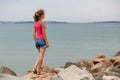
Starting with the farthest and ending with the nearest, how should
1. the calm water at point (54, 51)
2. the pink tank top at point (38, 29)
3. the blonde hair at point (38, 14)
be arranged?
the calm water at point (54, 51), the pink tank top at point (38, 29), the blonde hair at point (38, 14)

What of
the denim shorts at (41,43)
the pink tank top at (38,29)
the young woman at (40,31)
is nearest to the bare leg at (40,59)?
the young woman at (40,31)

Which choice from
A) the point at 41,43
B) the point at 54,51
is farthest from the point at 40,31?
the point at 54,51

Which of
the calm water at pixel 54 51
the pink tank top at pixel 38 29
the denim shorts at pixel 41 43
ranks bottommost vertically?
the calm water at pixel 54 51

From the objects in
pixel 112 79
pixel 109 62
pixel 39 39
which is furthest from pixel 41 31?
pixel 109 62

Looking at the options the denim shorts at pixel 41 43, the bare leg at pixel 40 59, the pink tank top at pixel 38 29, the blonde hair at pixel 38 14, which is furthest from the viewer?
the bare leg at pixel 40 59

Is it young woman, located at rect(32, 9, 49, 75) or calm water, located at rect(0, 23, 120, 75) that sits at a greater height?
young woman, located at rect(32, 9, 49, 75)

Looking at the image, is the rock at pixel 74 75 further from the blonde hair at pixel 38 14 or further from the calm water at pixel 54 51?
the calm water at pixel 54 51

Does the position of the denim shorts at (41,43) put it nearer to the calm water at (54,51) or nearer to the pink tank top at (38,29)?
the pink tank top at (38,29)

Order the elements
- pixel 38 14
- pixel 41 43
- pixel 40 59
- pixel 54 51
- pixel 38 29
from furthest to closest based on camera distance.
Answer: pixel 54 51 → pixel 40 59 → pixel 41 43 → pixel 38 29 → pixel 38 14

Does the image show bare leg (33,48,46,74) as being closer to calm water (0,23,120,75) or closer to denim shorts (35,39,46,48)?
denim shorts (35,39,46,48)

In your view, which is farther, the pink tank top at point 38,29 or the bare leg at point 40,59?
the bare leg at point 40,59

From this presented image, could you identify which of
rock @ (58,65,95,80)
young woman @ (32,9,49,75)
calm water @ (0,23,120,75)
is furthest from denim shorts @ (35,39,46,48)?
calm water @ (0,23,120,75)

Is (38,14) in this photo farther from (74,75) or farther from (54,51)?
(54,51)

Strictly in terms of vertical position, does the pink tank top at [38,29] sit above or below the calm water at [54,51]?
above
